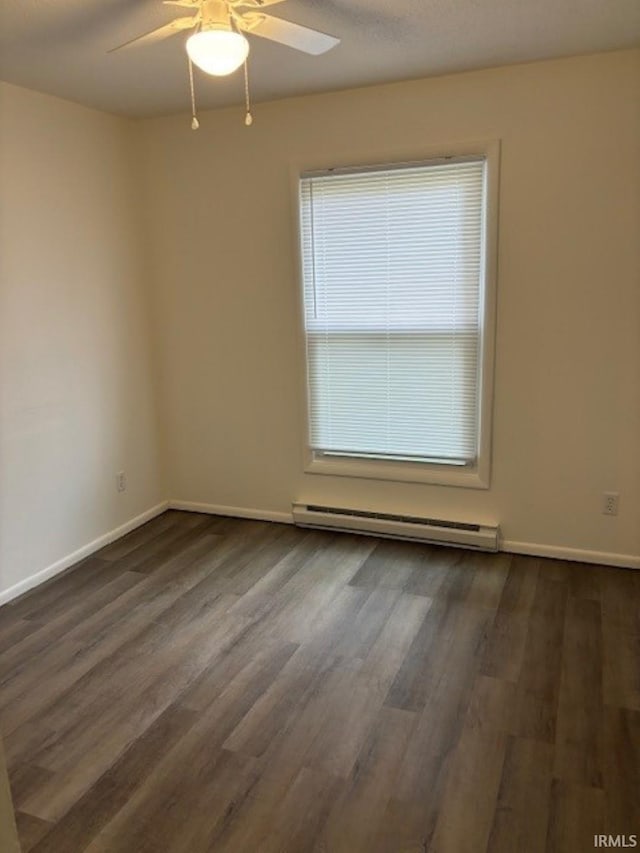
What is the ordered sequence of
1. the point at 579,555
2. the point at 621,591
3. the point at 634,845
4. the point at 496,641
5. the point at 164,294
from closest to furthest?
the point at 634,845 → the point at 496,641 → the point at 621,591 → the point at 579,555 → the point at 164,294

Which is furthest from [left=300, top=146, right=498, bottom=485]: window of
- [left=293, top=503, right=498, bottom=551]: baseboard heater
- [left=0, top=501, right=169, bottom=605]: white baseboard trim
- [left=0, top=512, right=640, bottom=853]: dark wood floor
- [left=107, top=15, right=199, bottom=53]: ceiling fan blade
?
[left=107, top=15, right=199, bottom=53]: ceiling fan blade

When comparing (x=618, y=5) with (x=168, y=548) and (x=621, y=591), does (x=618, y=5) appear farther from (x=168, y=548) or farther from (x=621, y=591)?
(x=168, y=548)

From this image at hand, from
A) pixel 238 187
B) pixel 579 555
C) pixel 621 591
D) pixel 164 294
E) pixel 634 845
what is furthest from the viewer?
pixel 164 294

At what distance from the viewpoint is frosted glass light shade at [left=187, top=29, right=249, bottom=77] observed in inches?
70.3

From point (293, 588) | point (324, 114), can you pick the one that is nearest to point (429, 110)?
point (324, 114)

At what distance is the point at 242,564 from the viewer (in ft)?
11.3

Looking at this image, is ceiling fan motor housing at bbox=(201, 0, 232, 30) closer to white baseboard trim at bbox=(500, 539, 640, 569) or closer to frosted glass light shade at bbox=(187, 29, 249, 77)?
frosted glass light shade at bbox=(187, 29, 249, 77)

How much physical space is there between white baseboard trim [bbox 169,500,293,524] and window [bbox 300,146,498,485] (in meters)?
0.52

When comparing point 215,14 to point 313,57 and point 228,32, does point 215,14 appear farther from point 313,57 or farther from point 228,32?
point 313,57

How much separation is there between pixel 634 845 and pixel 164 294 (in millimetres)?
3590

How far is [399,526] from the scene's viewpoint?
3643 millimetres

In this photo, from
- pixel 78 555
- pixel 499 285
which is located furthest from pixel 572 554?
pixel 78 555

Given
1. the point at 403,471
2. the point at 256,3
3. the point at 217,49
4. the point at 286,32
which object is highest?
the point at 256,3

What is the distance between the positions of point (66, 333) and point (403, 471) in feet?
6.71
